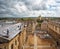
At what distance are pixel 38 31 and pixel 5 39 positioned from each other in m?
6.15

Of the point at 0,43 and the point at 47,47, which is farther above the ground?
the point at 0,43

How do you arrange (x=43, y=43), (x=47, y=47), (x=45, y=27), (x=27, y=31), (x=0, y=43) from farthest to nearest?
1. (x=45, y=27)
2. (x=27, y=31)
3. (x=43, y=43)
4. (x=47, y=47)
5. (x=0, y=43)

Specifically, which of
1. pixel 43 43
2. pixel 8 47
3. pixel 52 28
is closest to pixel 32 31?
pixel 52 28

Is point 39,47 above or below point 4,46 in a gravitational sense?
below

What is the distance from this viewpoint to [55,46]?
7184mm

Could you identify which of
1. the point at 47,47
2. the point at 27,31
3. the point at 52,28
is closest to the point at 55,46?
the point at 47,47

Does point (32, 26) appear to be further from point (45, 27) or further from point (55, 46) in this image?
point (55, 46)

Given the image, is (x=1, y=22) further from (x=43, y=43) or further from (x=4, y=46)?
(x=4, y=46)

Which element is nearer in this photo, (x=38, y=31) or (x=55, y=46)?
(x=55, y=46)

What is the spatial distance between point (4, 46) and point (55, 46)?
11.0 ft

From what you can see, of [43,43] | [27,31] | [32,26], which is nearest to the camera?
[43,43]

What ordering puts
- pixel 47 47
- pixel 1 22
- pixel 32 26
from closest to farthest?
pixel 47 47 → pixel 1 22 → pixel 32 26

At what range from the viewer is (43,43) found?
7855mm

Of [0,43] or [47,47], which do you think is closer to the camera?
[0,43]
